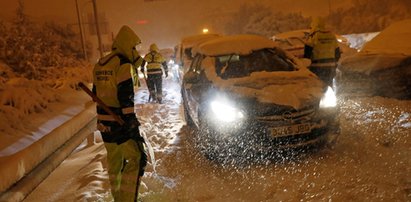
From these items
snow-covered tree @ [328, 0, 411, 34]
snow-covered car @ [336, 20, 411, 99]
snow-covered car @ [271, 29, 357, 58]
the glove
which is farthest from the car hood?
snow-covered tree @ [328, 0, 411, 34]

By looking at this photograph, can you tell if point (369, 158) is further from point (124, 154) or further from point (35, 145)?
point (35, 145)

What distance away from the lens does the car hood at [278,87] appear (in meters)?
5.16

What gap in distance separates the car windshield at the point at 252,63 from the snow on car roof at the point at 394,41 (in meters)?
2.96

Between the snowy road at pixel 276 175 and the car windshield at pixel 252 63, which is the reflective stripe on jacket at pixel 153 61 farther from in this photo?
the car windshield at pixel 252 63

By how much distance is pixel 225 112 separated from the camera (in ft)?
17.3

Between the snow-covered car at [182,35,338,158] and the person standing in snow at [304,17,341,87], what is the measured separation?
1.33m

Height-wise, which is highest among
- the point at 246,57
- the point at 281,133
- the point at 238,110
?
the point at 246,57

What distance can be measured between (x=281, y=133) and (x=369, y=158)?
1194mm

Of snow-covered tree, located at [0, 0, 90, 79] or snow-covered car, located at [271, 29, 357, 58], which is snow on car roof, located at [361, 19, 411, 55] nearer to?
snow-covered car, located at [271, 29, 357, 58]

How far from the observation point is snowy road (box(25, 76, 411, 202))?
4.21 metres

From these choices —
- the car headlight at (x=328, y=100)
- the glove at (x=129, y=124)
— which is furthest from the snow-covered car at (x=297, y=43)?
the glove at (x=129, y=124)

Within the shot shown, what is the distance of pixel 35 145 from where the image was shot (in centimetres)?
489

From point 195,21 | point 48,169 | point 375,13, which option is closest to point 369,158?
point 48,169

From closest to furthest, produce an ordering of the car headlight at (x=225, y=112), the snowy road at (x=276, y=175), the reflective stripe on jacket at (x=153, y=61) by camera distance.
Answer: the snowy road at (x=276, y=175), the car headlight at (x=225, y=112), the reflective stripe on jacket at (x=153, y=61)
